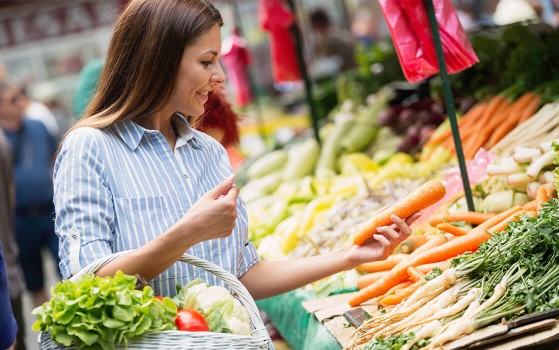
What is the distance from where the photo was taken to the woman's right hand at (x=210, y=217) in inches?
83.4

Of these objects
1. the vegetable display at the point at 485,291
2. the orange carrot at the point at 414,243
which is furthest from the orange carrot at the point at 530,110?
the vegetable display at the point at 485,291

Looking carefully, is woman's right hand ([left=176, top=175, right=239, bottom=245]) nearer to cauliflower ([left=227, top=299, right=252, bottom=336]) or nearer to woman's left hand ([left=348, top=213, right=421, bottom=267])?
cauliflower ([left=227, top=299, right=252, bottom=336])

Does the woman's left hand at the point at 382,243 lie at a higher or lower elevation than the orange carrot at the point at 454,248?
higher

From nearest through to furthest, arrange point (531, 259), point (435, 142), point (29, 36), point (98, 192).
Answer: point (98, 192) → point (531, 259) → point (435, 142) → point (29, 36)

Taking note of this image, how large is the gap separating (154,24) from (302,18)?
1242cm

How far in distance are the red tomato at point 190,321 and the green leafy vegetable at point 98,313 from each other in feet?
0.23

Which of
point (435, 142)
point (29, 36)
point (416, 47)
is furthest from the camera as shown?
point (29, 36)

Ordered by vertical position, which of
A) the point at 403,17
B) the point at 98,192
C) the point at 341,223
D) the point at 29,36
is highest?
the point at 29,36

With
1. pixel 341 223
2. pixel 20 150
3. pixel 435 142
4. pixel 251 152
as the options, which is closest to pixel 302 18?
pixel 251 152

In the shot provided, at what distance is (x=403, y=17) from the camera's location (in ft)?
13.2

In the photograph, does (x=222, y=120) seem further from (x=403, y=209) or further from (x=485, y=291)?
(x=485, y=291)

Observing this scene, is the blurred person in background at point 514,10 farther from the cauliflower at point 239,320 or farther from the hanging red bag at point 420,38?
the cauliflower at point 239,320

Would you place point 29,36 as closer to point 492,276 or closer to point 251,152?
point 251,152

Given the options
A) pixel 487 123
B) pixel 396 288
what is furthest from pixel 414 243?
pixel 487 123
